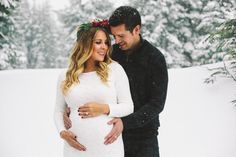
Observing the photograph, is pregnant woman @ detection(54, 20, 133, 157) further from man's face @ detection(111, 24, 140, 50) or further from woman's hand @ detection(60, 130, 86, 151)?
man's face @ detection(111, 24, 140, 50)

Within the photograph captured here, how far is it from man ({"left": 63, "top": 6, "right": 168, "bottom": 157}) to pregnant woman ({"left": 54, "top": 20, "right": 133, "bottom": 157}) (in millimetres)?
266

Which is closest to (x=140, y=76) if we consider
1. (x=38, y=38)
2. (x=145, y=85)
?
(x=145, y=85)

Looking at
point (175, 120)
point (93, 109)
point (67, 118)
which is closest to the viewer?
point (93, 109)

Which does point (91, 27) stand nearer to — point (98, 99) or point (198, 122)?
point (98, 99)

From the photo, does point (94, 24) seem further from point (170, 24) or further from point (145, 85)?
point (170, 24)

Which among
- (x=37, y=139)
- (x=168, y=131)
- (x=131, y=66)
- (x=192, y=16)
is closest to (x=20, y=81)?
(x=37, y=139)

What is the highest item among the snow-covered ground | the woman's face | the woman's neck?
the woman's face

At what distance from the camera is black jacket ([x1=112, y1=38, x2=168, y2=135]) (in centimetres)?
361

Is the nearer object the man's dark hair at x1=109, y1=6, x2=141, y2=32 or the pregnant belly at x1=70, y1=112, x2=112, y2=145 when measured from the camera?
the pregnant belly at x1=70, y1=112, x2=112, y2=145

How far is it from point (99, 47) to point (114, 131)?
67 cm

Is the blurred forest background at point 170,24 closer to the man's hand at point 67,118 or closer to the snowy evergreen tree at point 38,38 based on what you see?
the snowy evergreen tree at point 38,38

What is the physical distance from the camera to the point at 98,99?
136 inches

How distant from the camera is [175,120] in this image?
936 centimetres

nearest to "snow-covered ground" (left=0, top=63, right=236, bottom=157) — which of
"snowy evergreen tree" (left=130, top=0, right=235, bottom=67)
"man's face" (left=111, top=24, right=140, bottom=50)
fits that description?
"man's face" (left=111, top=24, right=140, bottom=50)
